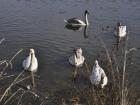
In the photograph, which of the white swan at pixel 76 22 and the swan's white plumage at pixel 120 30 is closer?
the swan's white plumage at pixel 120 30

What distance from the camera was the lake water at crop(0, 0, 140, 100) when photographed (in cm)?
1627

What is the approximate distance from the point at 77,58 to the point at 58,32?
4.90 meters

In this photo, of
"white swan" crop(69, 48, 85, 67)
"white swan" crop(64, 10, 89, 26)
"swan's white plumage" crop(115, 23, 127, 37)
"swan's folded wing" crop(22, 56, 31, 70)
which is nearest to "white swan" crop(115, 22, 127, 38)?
"swan's white plumage" crop(115, 23, 127, 37)

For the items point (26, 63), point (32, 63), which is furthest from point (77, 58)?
point (26, 63)

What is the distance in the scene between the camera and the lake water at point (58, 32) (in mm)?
16266

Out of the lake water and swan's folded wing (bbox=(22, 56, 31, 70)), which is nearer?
swan's folded wing (bbox=(22, 56, 31, 70))

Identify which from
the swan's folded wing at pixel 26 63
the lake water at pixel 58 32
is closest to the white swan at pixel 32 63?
the swan's folded wing at pixel 26 63

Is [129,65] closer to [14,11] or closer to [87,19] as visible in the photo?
[87,19]

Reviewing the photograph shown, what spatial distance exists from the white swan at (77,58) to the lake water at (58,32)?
304 mm

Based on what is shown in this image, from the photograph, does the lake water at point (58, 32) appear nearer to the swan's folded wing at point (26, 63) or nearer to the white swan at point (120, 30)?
the swan's folded wing at point (26, 63)

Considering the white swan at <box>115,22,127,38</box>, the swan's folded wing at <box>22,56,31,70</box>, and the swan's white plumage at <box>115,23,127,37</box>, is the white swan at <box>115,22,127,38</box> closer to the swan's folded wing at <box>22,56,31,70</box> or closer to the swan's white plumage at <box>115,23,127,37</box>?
the swan's white plumage at <box>115,23,127,37</box>

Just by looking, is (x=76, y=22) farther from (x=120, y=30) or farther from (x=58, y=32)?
(x=120, y=30)

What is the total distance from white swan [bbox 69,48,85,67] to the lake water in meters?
0.30

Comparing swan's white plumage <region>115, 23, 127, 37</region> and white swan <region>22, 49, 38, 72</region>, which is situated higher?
swan's white plumage <region>115, 23, 127, 37</region>
